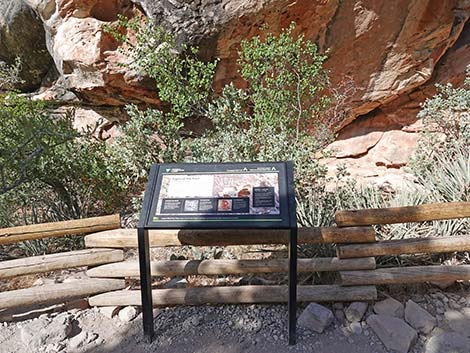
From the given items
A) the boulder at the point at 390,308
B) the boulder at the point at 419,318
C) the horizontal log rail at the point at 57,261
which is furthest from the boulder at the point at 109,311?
the boulder at the point at 419,318

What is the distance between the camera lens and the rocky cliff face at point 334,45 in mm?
4582

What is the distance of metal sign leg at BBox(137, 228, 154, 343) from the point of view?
2.15 m

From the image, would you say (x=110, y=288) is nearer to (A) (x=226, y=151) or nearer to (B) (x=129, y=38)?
(A) (x=226, y=151)

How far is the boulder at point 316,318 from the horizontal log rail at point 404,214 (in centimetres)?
70

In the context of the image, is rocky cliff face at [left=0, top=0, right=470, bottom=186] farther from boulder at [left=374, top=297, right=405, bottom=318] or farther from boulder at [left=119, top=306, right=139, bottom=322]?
boulder at [left=374, top=297, right=405, bottom=318]

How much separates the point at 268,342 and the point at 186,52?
4068mm

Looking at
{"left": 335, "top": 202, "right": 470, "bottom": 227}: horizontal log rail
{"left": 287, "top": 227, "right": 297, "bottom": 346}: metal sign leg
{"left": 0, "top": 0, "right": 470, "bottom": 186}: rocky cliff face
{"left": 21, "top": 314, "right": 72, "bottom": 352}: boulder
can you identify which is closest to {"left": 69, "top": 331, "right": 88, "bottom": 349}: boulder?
{"left": 21, "top": 314, "right": 72, "bottom": 352}: boulder

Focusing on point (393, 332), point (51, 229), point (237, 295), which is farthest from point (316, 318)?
point (51, 229)

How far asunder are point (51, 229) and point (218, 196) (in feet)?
5.22

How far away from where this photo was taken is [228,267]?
8.62 ft

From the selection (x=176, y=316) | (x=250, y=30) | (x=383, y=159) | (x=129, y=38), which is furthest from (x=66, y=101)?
(x=383, y=159)

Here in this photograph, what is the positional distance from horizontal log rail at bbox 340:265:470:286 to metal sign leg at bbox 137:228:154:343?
1534 millimetres

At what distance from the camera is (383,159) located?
261 inches

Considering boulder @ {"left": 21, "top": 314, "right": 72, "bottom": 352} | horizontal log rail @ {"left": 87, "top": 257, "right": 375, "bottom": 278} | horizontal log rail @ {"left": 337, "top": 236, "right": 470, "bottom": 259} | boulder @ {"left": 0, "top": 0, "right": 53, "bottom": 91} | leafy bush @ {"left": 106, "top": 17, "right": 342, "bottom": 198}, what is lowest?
boulder @ {"left": 21, "top": 314, "right": 72, "bottom": 352}
